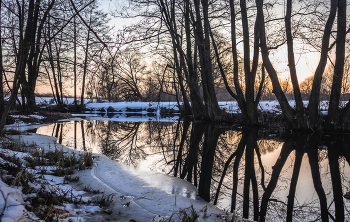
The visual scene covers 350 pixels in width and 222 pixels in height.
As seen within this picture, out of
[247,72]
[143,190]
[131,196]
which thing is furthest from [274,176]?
[247,72]

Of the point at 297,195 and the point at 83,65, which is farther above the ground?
the point at 83,65

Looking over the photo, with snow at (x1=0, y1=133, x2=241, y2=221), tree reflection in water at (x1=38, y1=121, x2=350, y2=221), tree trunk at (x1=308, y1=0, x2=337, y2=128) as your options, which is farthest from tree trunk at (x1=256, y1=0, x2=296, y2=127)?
snow at (x1=0, y1=133, x2=241, y2=221)

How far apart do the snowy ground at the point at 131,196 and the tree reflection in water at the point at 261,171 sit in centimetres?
41

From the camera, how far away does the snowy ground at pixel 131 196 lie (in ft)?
7.98

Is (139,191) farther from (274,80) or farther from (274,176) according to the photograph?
(274,80)

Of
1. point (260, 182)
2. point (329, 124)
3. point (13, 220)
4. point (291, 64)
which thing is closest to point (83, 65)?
point (13, 220)

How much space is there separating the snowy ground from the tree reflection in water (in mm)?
411

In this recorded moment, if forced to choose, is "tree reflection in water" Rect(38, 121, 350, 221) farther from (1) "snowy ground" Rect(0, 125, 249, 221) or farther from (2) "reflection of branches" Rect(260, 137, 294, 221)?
(1) "snowy ground" Rect(0, 125, 249, 221)

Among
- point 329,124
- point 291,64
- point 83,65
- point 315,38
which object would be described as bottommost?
point 329,124

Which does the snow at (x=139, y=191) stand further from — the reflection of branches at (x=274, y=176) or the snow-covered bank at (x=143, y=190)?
the reflection of branches at (x=274, y=176)

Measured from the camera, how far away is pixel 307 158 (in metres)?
6.00

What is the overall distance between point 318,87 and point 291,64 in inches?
57.3

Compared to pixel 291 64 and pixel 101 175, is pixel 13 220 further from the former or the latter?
pixel 291 64

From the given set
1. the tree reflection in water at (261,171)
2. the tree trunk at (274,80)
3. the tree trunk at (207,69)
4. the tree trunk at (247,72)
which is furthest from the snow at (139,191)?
the tree trunk at (247,72)
